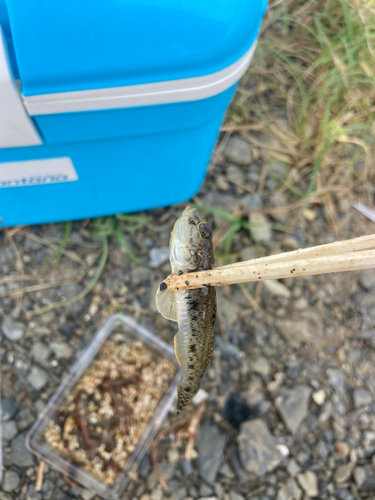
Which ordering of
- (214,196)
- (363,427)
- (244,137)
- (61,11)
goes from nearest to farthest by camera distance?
(61,11) → (363,427) → (214,196) → (244,137)

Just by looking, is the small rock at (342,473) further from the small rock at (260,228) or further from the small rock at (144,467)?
the small rock at (260,228)

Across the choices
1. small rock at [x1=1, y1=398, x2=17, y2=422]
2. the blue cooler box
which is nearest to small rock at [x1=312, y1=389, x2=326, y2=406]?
the blue cooler box

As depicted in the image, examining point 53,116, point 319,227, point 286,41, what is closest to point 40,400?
point 53,116

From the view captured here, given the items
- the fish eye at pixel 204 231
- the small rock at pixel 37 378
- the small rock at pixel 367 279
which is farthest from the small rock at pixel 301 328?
the small rock at pixel 37 378

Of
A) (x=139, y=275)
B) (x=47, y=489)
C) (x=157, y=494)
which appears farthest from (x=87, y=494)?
(x=139, y=275)

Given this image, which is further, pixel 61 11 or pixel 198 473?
pixel 198 473

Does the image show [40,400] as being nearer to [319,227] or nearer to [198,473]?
[198,473]
